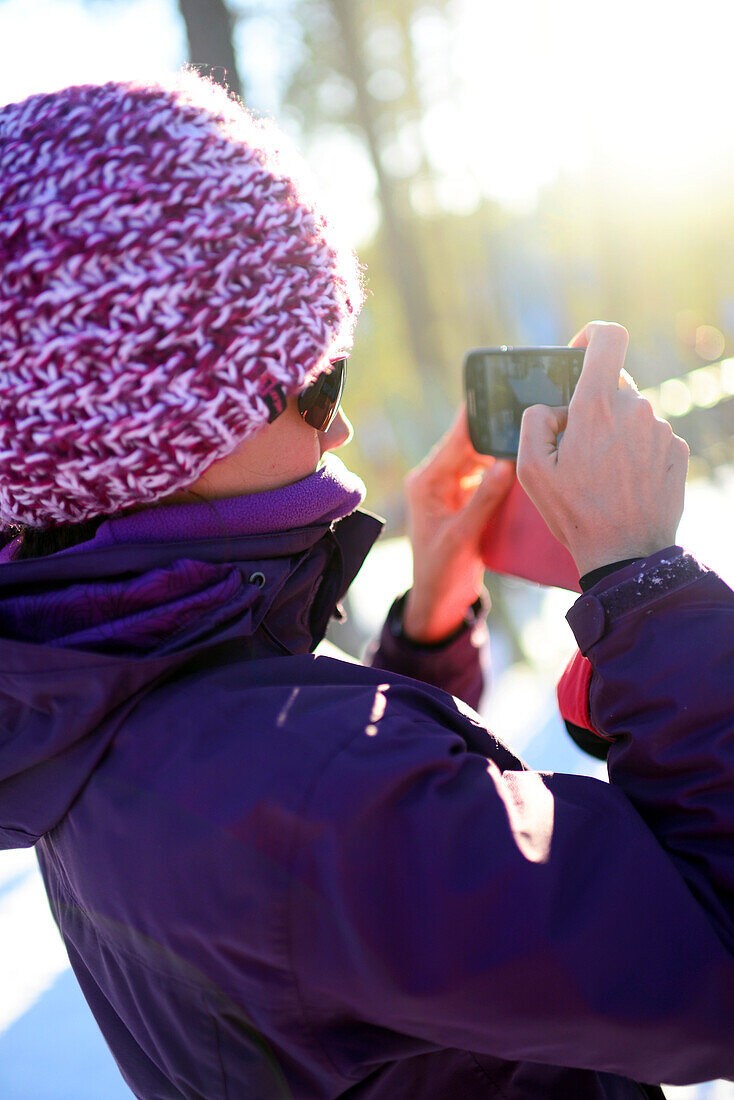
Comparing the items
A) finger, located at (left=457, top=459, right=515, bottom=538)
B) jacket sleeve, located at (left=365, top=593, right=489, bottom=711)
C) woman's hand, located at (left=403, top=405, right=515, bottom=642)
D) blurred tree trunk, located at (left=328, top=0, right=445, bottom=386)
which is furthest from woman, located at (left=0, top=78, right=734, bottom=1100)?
blurred tree trunk, located at (left=328, top=0, right=445, bottom=386)

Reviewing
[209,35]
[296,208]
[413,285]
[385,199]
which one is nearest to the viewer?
[296,208]

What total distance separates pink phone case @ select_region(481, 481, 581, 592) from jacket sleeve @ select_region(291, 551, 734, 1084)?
582 millimetres

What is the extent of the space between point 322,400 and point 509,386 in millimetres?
481

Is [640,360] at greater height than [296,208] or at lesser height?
lesser

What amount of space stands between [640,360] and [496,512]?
17.2 metres

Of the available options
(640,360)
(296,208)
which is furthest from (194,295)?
(640,360)

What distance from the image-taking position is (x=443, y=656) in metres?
1.89

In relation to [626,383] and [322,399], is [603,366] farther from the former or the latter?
[322,399]

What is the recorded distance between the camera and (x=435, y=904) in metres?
0.84

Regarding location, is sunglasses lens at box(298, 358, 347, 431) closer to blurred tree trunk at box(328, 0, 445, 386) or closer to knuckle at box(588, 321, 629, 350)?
knuckle at box(588, 321, 629, 350)

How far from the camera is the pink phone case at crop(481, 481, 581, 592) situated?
149cm

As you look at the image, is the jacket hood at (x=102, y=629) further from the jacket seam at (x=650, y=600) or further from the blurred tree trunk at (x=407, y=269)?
the blurred tree trunk at (x=407, y=269)

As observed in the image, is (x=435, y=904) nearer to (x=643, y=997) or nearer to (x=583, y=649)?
(x=643, y=997)

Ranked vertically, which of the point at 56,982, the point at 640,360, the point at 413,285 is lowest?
the point at 640,360
